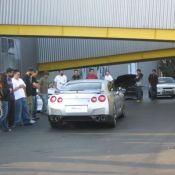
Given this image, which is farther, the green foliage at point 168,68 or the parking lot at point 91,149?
the green foliage at point 168,68

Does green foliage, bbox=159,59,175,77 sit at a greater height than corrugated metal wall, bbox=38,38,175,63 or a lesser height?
lesser

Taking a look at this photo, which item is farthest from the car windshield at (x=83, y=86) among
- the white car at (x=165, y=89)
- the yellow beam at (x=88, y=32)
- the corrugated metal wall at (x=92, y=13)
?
the white car at (x=165, y=89)

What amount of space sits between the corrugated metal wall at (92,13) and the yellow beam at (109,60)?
12.4 m

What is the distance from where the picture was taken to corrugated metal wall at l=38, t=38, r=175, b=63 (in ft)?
129

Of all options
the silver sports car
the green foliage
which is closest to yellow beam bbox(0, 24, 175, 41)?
the silver sports car

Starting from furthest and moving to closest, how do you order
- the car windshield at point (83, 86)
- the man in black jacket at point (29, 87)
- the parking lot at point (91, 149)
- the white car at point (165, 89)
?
the white car at point (165, 89)
the man in black jacket at point (29, 87)
the car windshield at point (83, 86)
the parking lot at point (91, 149)

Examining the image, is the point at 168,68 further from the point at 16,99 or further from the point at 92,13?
the point at 16,99

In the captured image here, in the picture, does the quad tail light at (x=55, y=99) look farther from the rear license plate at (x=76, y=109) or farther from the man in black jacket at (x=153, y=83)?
the man in black jacket at (x=153, y=83)

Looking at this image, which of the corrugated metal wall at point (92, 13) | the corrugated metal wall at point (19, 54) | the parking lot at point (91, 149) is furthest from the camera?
the corrugated metal wall at point (19, 54)

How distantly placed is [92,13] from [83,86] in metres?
10.9

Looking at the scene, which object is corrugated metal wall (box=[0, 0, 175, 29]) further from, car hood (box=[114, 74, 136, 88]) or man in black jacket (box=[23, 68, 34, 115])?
man in black jacket (box=[23, 68, 34, 115])

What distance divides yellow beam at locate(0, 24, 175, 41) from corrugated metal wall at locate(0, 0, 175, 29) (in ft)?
0.63

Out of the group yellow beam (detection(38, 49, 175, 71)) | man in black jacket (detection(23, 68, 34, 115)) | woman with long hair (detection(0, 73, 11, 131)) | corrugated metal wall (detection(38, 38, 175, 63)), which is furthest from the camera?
corrugated metal wall (detection(38, 38, 175, 63))

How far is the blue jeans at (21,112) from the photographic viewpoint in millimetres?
15859
